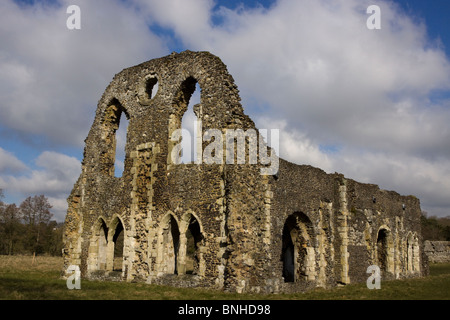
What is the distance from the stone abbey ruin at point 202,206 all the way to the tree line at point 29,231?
2311 cm

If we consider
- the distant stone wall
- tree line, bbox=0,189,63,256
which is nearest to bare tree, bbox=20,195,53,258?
tree line, bbox=0,189,63,256

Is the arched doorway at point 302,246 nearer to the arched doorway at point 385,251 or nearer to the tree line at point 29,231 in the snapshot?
the arched doorway at point 385,251

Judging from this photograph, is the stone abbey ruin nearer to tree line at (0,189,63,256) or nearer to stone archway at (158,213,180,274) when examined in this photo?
stone archway at (158,213,180,274)

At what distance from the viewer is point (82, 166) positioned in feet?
62.4

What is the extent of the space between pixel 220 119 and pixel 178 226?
13.4 feet

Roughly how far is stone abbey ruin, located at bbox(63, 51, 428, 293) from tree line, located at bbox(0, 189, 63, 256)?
75.8 ft

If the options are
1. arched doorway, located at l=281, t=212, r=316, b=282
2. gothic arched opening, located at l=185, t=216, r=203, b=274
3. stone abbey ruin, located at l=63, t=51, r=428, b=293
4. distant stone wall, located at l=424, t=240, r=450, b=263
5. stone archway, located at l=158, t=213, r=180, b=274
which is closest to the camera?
stone abbey ruin, located at l=63, t=51, r=428, b=293

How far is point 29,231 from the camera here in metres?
39.0

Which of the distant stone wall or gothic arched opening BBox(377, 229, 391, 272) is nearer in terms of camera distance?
gothic arched opening BBox(377, 229, 391, 272)

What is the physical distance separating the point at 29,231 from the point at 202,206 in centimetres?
3152

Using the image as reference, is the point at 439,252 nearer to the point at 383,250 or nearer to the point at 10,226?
the point at 383,250

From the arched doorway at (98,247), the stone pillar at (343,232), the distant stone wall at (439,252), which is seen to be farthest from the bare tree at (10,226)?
the distant stone wall at (439,252)

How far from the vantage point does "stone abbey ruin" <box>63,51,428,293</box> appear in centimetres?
1293
